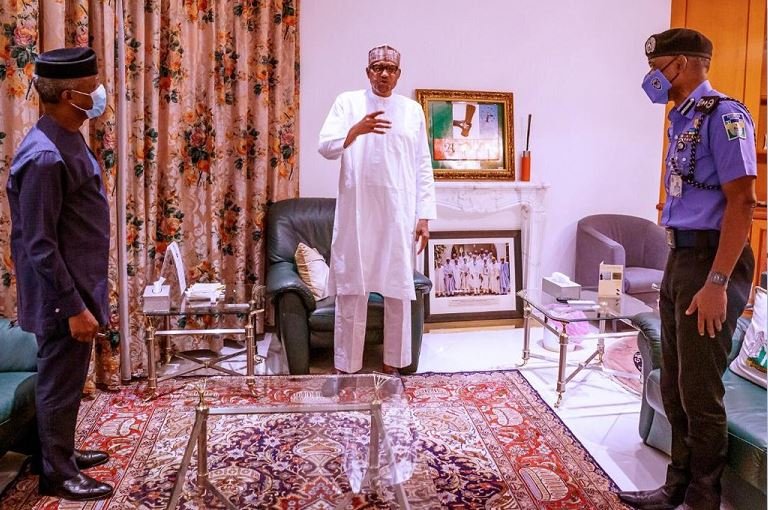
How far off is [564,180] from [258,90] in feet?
7.53

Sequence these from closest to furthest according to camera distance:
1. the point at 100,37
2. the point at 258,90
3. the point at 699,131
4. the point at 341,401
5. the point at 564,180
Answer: the point at 699,131 → the point at 341,401 → the point at 100,37 → the point at 258,90 → the point at 564,180

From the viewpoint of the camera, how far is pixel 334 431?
2.18m

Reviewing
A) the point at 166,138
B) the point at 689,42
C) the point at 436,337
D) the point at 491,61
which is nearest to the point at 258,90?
the point at 166,138

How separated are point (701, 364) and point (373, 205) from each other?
61.8 inches

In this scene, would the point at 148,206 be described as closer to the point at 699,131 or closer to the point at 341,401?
the point at 341,401

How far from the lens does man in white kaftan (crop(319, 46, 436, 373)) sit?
9.77 ft

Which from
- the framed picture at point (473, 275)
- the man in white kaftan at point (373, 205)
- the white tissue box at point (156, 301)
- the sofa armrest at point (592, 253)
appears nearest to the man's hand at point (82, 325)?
the white tissue box at point (156, 301)

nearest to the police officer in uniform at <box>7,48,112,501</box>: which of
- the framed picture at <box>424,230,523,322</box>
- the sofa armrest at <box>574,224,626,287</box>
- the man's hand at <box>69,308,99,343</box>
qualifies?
the man's hand at <box>69,308,99,343</box>

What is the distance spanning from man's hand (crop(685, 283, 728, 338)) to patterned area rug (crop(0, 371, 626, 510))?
76 centimetres

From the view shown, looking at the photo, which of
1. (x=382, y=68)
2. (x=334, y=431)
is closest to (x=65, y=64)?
(x=382, y=68)

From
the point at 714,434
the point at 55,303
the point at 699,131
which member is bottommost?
the point at 714,434

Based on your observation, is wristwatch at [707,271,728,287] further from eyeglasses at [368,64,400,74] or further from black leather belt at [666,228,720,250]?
eyeglasses at [368,64,400,74]

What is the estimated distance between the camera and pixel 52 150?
1.95 meters

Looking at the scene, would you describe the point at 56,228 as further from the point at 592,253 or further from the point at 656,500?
the point at 592,253
